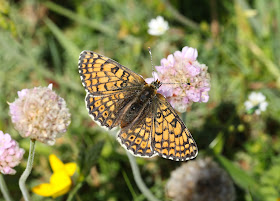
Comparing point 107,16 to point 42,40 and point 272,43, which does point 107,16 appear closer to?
point 42,40

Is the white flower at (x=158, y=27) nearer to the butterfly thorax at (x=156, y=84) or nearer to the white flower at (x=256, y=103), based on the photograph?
the white flower at (x=256, y=103)

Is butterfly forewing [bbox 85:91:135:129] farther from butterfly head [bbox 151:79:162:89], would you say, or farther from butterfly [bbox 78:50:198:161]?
butterfly head [bbox 151:79:162:89]

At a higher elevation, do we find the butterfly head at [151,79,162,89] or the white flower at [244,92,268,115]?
the butterfly head at [151,79,162,89]

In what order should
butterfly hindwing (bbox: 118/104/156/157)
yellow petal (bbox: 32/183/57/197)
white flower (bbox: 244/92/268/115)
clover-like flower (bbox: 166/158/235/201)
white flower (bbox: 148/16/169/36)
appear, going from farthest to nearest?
white flower (bbox: 148/16/169/36) < white flower (bbox: 244/92/268/115) < clover-like flower (bbox: 166/158/235/201) < yellow petal (bbox: 32/183/57/197) < butterfly hindwing (bbox: 118/104/156/157)

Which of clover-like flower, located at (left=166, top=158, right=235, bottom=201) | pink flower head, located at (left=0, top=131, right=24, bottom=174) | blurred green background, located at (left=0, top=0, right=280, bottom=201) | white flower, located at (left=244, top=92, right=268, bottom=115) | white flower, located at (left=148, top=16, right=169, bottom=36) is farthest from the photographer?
white flower, located at (left=148, top=16, right=169, bottom=36)

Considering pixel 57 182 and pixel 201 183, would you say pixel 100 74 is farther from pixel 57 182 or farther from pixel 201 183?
pixel 201 183

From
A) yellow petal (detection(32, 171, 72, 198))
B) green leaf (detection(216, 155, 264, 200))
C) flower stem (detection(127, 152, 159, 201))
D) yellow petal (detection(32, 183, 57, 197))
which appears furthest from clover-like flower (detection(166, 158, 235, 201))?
yellow petal (detection(32, 183, 57, 197))
